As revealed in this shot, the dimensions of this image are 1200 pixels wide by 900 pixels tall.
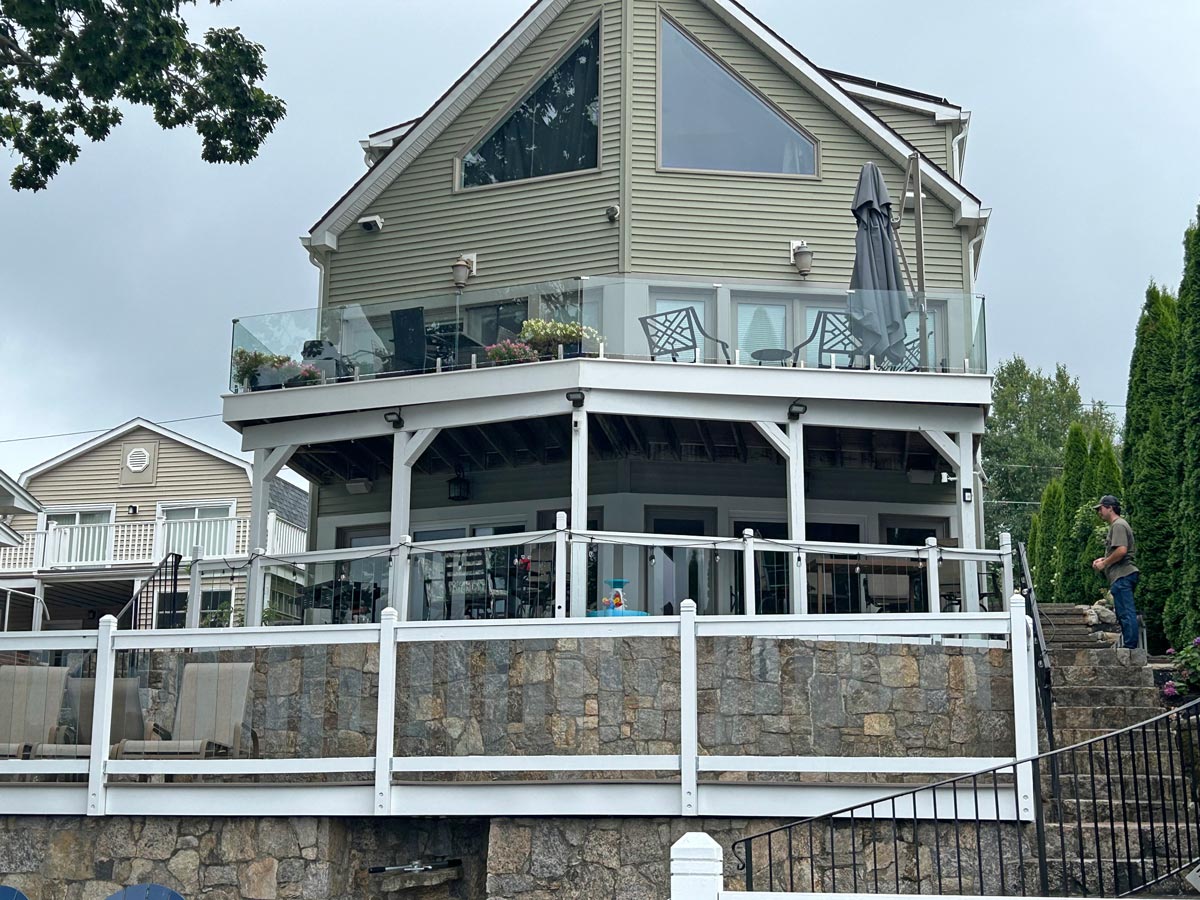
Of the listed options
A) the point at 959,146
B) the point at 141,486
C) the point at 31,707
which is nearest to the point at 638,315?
the point at 31,707

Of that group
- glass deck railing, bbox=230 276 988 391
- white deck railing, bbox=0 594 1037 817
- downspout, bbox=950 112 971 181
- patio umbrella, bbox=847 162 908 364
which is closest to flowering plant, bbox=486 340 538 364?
glass deck railing, bbox=230 276 988 391

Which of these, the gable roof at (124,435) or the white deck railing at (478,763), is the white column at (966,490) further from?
the gable roof at (124,435)

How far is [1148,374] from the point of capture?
19578 millimetres

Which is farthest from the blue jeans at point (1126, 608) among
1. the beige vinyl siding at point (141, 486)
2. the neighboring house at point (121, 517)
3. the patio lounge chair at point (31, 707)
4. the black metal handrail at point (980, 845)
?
the beige vinyl siding at point (141, 486)

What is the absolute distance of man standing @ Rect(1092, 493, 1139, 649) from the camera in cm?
1348

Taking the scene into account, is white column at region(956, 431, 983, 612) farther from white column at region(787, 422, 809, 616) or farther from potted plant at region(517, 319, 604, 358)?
potted plant at region(517, 319, 604, 358)

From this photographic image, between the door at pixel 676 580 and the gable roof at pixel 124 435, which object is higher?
the gable roof at pixel 124 435

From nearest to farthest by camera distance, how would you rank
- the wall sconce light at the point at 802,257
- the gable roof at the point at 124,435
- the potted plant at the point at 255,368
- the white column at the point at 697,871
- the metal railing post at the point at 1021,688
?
1. the white column at the point at 697,871
2. the metal railing post at the point at 1021,688
3. the potted plant at the point at 255,368
4. the wall sconce light at the point at 802,257
5. the gable roof at the point at 124,435

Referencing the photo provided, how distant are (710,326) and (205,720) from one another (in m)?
6.89

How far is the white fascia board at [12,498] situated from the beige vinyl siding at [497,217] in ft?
15.8

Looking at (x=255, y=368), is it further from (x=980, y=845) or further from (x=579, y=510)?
(x=980, y=845)

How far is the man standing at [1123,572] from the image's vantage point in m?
13.5

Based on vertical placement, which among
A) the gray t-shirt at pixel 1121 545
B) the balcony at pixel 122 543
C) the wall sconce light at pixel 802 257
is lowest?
the gray t-shirt at pixel 1121 545

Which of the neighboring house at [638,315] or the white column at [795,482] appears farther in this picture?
the neighboring house at [638,315]
